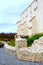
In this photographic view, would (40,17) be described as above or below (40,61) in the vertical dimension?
above

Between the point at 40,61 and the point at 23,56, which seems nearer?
the point at 40,61

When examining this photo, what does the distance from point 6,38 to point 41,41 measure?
30.7 meters

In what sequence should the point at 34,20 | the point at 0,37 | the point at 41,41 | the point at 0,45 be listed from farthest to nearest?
the point at 0,37
the point at 0,45
the point at 34,20
the point at 41,41

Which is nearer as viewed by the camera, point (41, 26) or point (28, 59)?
point (28, 59)

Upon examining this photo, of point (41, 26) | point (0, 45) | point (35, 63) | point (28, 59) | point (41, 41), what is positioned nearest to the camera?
point (35, 63)

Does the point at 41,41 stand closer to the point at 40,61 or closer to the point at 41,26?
the point at 40,61

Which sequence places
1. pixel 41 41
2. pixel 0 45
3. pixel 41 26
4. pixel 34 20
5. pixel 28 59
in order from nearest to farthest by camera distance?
pixel 28 59
pixel 41 41
pixel 41 26
pixel 34 20
pixel 0 45

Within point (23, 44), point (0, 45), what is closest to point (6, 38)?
point (0, 45)

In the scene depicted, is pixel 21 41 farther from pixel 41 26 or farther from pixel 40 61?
pixel 41 26

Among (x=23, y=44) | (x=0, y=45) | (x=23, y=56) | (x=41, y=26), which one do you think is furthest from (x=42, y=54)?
(x=0, y=45)

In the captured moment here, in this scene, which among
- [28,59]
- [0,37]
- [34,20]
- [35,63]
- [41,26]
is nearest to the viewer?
[35,63]

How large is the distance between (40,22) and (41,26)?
79cm

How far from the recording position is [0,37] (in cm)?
4981

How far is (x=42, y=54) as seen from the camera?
15867 millimetres
